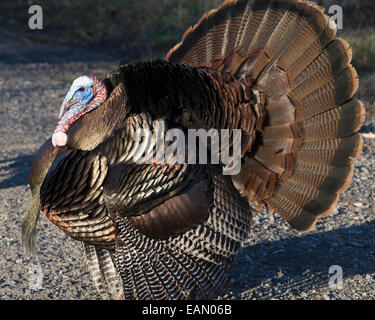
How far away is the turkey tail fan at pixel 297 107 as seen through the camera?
151 inches

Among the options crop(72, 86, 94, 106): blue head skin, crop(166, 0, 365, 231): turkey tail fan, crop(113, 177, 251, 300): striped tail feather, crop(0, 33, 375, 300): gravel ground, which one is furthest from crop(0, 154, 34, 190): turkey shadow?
crop(166, 0, 365, 231): turkey tail fan

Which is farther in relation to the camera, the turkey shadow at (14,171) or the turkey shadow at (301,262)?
the turkey shadow at (14,171)

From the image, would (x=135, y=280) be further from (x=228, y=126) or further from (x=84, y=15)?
(x=84, y=15)

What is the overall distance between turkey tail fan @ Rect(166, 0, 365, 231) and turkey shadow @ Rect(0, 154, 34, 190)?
2.65 meters

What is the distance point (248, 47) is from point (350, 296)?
5.80 ft

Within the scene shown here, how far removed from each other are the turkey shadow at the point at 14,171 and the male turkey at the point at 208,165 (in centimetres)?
204

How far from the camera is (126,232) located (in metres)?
3.54

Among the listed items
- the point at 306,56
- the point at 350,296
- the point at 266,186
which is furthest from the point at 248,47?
the point at 350,296

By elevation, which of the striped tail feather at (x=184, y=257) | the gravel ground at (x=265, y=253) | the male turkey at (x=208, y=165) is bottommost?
the gravel ground at (x=265, y=253)

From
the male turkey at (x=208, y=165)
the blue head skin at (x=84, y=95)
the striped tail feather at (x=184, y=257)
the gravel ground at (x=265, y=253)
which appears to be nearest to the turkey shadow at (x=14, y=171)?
the gravel ground at (x=265, y=253)

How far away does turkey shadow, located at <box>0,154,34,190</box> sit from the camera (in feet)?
19.0

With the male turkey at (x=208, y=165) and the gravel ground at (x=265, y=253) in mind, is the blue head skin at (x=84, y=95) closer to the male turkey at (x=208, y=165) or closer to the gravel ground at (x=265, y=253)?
the male turkey at (x=208, y=165)

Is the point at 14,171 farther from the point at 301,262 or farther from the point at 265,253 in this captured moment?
the point at 301,262

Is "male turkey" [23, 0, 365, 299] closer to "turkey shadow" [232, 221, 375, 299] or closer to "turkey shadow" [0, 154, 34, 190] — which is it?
"turkey shadow" [232, 221, 375, 299]
